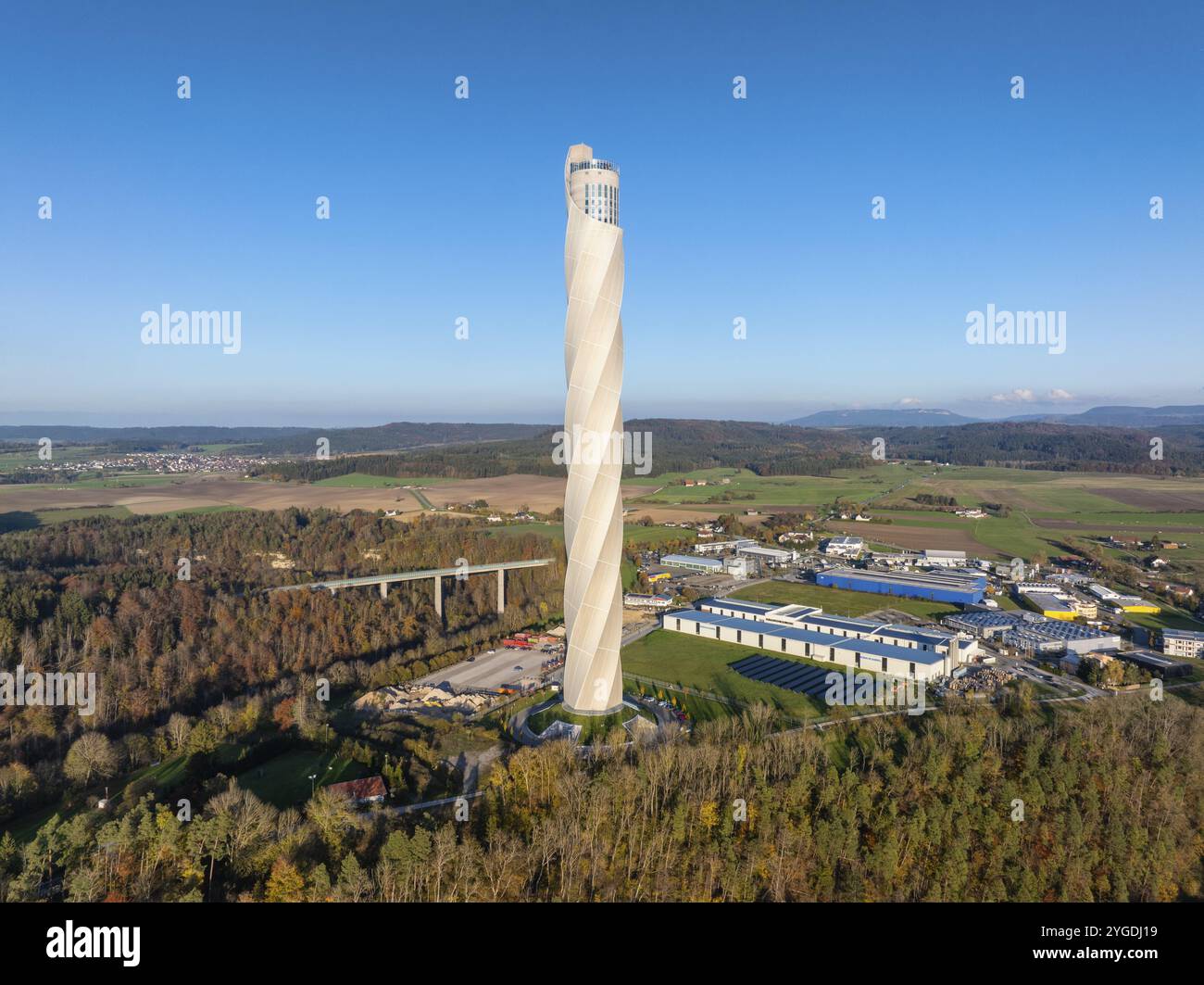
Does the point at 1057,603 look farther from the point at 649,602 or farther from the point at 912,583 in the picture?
the point at 649,602

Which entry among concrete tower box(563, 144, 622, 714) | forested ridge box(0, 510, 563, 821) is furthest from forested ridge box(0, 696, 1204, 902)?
forested ridge box(0, 510, 563, 821)

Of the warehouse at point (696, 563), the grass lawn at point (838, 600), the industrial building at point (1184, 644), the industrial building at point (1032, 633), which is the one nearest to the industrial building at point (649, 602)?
the grass lawn at point (838, 600)

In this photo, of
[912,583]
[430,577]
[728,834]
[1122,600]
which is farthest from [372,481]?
[728,834]

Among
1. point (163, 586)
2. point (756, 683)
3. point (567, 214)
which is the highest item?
point (567, 214)

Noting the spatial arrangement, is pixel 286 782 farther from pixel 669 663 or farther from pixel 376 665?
pixel 669 663

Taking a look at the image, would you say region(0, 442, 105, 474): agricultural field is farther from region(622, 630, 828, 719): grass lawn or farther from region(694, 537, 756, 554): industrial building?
region(622, 630, 828, 719): grass lawn
